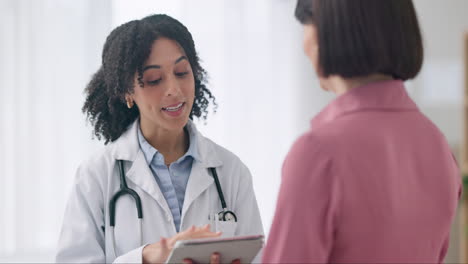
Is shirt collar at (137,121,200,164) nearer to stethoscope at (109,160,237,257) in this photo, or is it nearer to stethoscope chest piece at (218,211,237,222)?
stethoscope at (109,160,237,257)

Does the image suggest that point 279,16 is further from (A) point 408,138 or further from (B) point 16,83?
(A) point 408,138

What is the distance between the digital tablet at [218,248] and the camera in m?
1.23

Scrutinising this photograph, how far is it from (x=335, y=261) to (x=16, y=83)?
2506 mm

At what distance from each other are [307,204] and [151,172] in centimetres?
83

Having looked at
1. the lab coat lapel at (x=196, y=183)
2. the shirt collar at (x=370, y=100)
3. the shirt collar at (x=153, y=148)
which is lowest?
the lab coat lapel at (x=196, y=183)

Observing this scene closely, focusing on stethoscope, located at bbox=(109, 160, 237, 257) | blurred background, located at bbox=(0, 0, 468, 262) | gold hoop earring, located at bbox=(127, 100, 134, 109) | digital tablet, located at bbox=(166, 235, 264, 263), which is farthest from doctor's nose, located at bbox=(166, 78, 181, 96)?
→ blurred background, located at bbox=(0, 0, 468, 262)

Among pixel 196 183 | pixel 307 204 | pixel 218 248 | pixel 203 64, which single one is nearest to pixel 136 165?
pixel 196 183

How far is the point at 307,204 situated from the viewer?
3.07ft

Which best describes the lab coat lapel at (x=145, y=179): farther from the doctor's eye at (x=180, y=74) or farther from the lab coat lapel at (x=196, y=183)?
the doctor's eye at (x=180, y=74)

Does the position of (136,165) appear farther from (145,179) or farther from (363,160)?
(363,160)

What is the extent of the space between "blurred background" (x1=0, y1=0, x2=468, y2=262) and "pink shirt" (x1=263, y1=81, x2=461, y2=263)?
7.48 feet

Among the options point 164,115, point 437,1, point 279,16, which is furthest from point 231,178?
point 437,1

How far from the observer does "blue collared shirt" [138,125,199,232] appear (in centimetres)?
169

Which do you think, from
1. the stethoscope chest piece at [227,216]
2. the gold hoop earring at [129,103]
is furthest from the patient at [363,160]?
the gold hoop earring at [129,103]
